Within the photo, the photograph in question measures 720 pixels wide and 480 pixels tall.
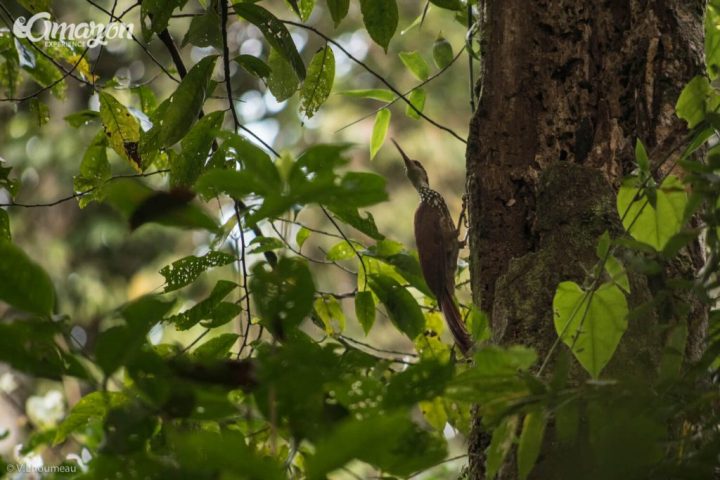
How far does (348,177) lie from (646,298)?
742 millimetres

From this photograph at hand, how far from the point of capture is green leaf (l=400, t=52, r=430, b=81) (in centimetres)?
219

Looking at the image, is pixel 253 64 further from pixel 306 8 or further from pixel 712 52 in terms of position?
pixel 712 52

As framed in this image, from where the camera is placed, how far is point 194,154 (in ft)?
5.38

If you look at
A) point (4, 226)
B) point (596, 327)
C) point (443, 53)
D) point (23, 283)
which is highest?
point (443, 53)

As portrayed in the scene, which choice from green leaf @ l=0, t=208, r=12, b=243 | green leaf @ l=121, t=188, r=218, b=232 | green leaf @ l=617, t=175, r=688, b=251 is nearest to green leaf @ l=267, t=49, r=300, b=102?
green leaf @ l=0, t=208, r=12, b=243

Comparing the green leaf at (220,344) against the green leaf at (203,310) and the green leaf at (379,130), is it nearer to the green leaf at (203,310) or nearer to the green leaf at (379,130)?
the green leaf at (203,310)

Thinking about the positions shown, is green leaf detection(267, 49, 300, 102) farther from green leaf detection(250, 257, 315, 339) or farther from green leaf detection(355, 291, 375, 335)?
green leaf detection(250, 257, 315, 339)

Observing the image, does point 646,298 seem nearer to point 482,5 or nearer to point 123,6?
point 482,5

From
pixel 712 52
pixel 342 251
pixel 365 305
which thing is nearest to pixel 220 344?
pixel 365 305

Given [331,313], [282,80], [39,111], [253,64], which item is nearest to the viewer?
[253,64]

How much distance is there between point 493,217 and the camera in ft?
5.37

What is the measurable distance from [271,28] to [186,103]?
0.75ft

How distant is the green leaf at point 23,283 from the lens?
2.32 ft

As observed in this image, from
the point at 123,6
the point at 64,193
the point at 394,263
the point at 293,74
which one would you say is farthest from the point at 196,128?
the point at 64,193
